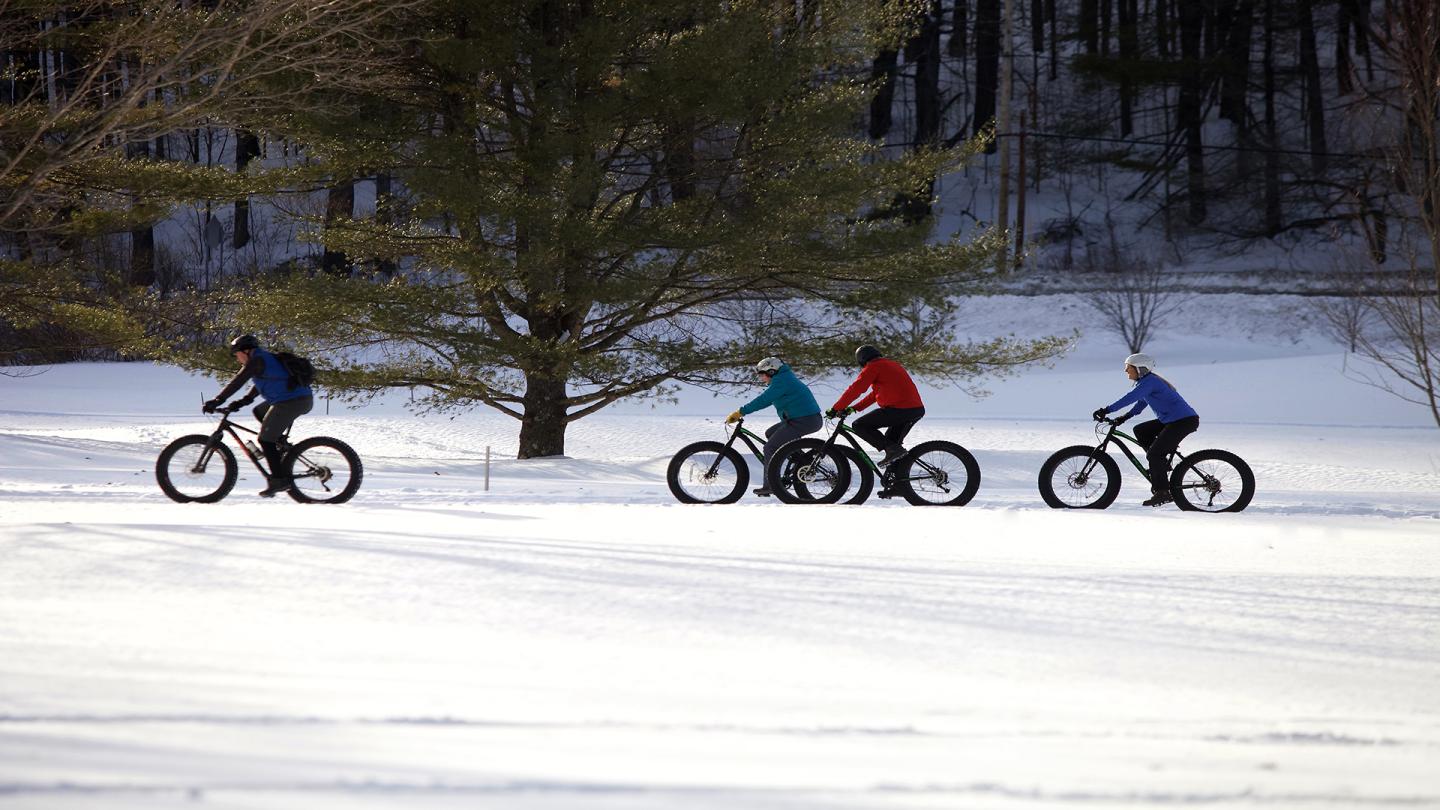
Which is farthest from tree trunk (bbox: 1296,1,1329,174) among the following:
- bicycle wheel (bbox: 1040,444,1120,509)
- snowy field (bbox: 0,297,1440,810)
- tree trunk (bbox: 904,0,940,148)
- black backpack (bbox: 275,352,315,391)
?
black backpack (bbox: 275,352,315,391)

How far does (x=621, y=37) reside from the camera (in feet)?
52.1

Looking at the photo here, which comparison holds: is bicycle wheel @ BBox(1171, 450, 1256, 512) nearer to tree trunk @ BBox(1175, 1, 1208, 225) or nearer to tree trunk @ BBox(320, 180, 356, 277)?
tree trunk @ BBox(320, 180, 356, 277)

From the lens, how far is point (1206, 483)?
475 inches

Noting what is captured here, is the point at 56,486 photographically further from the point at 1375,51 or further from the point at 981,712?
the point at 1375,51

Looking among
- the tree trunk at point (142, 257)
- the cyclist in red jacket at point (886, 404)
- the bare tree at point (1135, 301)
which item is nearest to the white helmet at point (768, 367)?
the cyclist in red jacket at point (886, 404)

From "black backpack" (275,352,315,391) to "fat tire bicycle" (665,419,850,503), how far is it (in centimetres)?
338

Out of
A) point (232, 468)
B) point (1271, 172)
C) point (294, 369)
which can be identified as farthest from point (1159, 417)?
point (1271, 172)

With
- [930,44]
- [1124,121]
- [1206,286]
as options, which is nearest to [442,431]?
[1206,286]

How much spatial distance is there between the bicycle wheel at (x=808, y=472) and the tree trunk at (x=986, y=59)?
3867cm

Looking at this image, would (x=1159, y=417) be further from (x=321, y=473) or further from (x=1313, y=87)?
(x=1313, y=87)

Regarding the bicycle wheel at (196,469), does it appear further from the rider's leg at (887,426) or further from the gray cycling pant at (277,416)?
the rider's leg at (887,426)

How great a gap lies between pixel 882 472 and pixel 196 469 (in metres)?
6.18

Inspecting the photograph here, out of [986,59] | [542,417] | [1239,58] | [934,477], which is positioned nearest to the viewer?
[934,477]

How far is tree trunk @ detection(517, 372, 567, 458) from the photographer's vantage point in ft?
60.5
